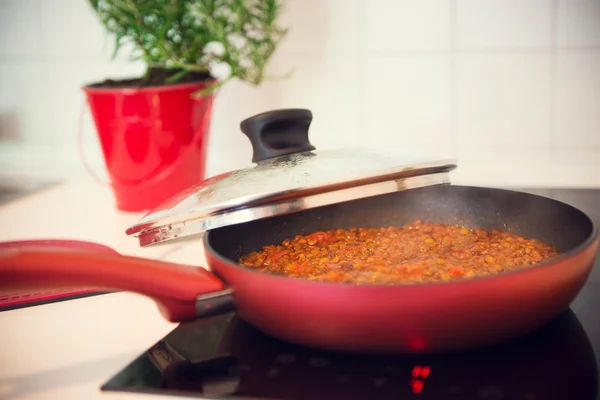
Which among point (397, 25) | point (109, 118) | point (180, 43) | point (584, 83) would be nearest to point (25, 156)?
point (109, 118)

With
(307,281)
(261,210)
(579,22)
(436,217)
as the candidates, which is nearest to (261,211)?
(261,210)

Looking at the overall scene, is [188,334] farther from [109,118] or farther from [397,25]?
[397,25]

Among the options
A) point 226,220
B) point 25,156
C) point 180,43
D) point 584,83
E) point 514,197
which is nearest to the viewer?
point 226,220

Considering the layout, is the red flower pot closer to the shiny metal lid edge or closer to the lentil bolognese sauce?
the lentil bolognese sauce

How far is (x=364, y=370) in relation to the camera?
1.90 ft

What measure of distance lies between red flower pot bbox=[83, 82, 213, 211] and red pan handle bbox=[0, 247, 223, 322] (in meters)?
0.55

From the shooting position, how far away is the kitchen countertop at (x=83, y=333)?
60cm

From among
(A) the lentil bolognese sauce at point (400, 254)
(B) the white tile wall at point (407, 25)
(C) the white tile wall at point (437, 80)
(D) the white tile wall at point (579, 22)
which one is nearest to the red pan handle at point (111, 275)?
(A) the lentil bolognese sauce at point (400, 254)

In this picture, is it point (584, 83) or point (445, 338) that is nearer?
point (445, 338)

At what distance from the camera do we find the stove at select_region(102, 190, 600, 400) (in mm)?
536

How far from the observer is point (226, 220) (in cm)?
66

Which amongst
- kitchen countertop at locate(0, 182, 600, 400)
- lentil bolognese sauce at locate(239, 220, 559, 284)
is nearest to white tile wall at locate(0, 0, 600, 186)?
kitchen countertop at locate(0, 182, 600, 400)

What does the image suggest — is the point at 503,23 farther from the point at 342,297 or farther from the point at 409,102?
the point at 342,297

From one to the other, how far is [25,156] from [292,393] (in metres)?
1.25
